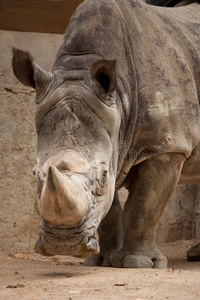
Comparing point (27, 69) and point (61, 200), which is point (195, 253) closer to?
point (27, 69)

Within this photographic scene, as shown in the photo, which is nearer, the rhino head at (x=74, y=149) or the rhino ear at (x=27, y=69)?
the rhino head at (x=74, y=149)

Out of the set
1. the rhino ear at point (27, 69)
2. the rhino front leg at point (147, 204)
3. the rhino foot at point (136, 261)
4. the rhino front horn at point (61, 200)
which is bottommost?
the rhino foot at point (136, 261)

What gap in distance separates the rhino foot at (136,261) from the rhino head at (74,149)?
0.67 metres

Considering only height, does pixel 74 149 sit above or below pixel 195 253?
above

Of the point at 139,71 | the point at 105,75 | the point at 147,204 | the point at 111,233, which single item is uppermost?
the point at 105,75

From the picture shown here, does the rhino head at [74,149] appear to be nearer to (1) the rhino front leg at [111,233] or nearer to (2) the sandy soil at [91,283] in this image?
(2) the sandy soil at [91,283]

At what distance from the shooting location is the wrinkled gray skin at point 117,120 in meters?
4.38

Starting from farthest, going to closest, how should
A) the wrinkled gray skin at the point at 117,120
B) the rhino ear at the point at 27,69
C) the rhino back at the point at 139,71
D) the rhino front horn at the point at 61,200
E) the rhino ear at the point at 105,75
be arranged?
the rhino back at the point at 139,71 → the rhino ear at the point at 27,69 → the rhino ear at the point at 105,75 → the wrinkled gray skin at the point at 117,120 → the rhino front horn at the point at 61,200

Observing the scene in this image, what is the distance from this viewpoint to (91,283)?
4.07 metres

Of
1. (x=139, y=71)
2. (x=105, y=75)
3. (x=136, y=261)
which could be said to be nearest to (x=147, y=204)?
(x=136, y=261)

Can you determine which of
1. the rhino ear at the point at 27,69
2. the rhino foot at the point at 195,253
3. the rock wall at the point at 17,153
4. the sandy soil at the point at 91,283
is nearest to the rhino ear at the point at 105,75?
the rhino ear at the point at 27,69

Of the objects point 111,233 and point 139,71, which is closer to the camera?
point 139,71

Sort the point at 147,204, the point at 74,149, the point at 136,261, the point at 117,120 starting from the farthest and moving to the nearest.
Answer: the point at 147,204 → the point at 136,261 → the point at 117,120 → the point at 74,149

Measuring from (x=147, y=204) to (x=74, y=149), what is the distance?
121cm
